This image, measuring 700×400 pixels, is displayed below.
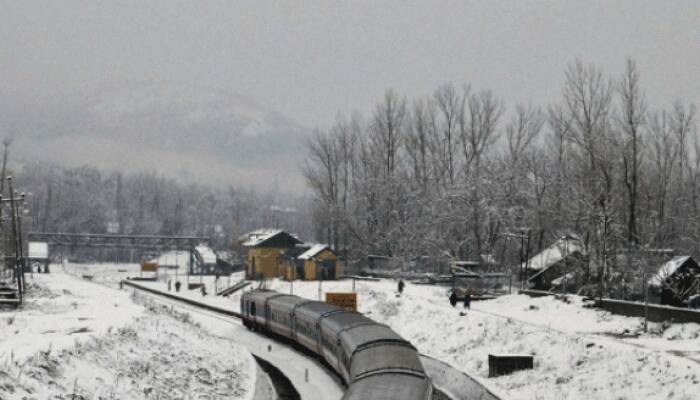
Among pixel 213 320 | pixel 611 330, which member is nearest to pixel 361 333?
pixel 611 330

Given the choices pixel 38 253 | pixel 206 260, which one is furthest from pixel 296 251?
pixel 38 253

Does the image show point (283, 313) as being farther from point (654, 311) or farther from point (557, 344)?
point (654, 311)

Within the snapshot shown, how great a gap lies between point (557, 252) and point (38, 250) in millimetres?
93891

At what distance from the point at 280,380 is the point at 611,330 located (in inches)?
703

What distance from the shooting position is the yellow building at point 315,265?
8619cm

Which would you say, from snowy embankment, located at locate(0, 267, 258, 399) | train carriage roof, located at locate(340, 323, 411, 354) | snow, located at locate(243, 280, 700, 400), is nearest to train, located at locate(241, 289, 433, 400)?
train carriage roof, located at locate(340, 323, 411, 354)

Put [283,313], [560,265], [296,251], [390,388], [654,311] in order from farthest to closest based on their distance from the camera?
[296,251]
[560,265]
[283,313]
[654,311]
[390,388]

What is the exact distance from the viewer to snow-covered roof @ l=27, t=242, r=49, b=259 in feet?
Answer: 417

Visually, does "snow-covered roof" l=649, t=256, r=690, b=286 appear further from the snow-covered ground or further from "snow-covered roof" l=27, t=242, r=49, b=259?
"snow-covered roof" l=27, t=242, r=49, b=259

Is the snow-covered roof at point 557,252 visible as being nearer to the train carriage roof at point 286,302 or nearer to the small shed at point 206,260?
the train carriage roof at point 286,302

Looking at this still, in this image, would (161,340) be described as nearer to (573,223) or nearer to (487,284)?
(487,284)

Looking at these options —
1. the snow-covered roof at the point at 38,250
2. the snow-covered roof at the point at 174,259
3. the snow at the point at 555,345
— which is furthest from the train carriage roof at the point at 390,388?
the snow-covered roof at the point at 174,259

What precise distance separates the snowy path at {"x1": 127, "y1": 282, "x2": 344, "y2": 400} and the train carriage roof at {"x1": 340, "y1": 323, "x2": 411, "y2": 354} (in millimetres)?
3154

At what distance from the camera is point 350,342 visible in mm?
31359
